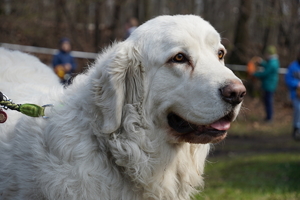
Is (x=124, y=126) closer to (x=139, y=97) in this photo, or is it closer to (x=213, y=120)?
(x=139, y=97)

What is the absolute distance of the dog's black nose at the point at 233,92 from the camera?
119 inches

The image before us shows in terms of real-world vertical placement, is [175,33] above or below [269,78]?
above

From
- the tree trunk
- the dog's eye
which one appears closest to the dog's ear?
the dog's eye

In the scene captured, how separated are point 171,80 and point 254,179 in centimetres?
492

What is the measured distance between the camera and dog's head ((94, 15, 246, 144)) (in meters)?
3.19

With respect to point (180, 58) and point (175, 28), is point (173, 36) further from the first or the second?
point (180, 58)

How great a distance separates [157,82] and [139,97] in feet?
0.64

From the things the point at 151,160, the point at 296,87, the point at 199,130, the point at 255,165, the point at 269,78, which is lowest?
the point at 269,78

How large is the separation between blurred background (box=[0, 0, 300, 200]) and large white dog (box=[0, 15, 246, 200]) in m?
4.29

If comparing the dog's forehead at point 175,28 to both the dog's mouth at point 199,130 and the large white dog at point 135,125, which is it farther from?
the dog's mouth at point 199,130

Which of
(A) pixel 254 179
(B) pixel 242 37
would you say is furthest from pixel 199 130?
(B) pixel 242 37

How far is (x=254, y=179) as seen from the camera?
7621 mm

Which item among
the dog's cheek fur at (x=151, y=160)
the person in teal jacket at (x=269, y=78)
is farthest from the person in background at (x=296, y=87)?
the dog's cheek fur at (x=151, y=160)

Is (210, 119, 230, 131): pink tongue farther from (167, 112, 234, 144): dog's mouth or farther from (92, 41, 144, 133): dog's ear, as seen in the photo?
(92, 41, 144, 133): dog's ear
